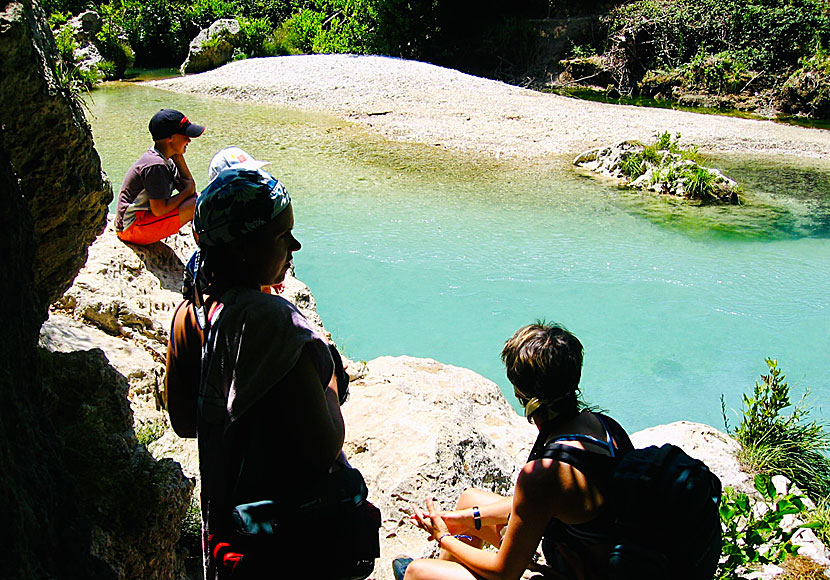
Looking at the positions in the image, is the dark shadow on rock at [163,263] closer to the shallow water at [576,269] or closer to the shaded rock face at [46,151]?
the shallow water at [576,269]

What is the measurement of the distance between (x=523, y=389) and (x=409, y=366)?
2637mm

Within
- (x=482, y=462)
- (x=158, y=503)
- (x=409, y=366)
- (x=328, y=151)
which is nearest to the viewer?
(x=158, y=503)

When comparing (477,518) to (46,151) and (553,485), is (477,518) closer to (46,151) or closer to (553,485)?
(553,485)

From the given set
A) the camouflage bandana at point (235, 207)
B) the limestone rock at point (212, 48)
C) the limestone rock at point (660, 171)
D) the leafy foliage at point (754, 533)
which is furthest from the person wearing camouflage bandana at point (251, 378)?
the limestone rock at point (212, 48)

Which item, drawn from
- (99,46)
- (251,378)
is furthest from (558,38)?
(251,378)

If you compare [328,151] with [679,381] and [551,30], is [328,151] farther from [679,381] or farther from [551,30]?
[551,30]

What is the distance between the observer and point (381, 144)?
41.1 ft

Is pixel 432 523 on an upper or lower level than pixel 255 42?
lower

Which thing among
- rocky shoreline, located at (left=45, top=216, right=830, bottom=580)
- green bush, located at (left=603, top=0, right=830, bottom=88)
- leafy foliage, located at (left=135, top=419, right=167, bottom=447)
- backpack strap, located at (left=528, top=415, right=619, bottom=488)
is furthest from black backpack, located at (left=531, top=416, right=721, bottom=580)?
green bush, located at (left=603, top=0, right=830, bottom=88)

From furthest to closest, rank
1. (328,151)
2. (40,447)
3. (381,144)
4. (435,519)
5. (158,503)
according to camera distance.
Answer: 1. (381,144)
2. (328,151)
3. (435,519)
4. (158,503)
5. (40,447)

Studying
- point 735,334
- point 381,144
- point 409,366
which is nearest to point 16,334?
point 409,366

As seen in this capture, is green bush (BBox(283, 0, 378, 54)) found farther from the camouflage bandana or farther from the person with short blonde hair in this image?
the camouflage bandana

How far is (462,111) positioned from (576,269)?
8.39 meters

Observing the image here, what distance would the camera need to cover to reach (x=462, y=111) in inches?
587
